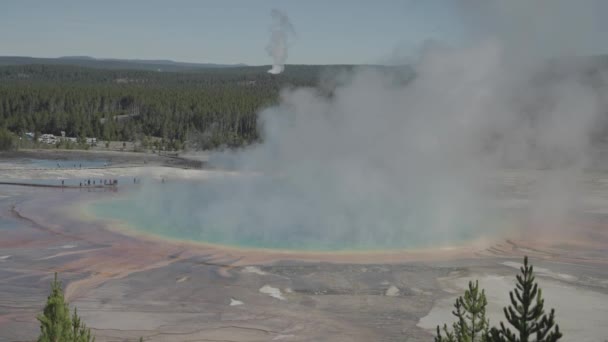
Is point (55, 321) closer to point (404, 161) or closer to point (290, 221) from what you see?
point (290, 221)

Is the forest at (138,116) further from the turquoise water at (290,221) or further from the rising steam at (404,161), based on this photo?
the turquoise water at (290,221)

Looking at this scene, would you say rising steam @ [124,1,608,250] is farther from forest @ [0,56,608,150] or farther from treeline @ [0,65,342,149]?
treeline @ [0,65,342,149]

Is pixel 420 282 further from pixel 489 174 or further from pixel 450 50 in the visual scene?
pixel 489 174

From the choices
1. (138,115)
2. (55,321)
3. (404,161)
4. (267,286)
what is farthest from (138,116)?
(55,321)

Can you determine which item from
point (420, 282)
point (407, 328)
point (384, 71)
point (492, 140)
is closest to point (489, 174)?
point (492, 140)

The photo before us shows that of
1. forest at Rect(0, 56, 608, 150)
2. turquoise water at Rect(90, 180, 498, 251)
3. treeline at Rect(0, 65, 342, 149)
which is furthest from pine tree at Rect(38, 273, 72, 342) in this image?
treeline at Rect(0, 65, 342, 149)

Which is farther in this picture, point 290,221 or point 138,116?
point 138,116

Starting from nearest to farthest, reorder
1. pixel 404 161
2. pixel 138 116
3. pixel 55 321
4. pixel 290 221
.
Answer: pixel 55 321 → pixel 290 221 → pixel 404 161 → pixel 138 116

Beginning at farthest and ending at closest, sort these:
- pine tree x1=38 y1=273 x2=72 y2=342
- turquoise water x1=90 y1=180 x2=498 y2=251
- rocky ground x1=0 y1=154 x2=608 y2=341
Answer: turquoise water x1=90 y1=180 x2=498 y2=251, rocky ground x1=0 y1=154 x2=608 y2=341, pine tree x1=38 y1=273 x2=72 y2=342

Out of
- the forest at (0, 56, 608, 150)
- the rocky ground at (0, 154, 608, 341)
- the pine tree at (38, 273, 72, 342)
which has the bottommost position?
the rocky ground at (0, 154, 608, 341)
